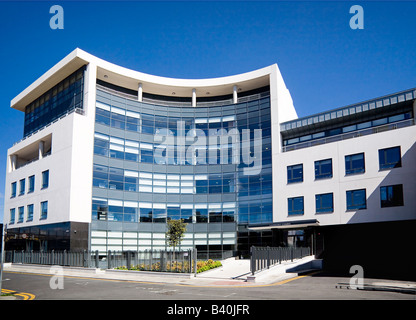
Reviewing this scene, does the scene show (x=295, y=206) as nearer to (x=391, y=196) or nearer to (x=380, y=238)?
(x=380, y=238)

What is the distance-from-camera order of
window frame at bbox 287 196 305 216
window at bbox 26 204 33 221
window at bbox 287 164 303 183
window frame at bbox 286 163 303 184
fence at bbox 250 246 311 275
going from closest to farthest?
fence at bbox 250 246 311 275 → window frame at bbox 287 196 305 216 → window at bbox 287 164 303 183 → window frame at bbox 286 163 303 184 → window at bbox 26 204 33 221

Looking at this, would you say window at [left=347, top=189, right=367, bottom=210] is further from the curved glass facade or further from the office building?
the curved glass facade

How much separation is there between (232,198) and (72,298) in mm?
30707

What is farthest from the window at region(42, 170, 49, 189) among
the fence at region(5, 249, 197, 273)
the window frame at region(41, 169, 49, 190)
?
the fence at region(5, 249, 197, 273)

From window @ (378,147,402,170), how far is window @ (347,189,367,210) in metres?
2.73

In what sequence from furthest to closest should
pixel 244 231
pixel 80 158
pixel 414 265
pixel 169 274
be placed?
pixel 244 231 < pixel 80 158 < pixel 414 265 < pixel 169 274

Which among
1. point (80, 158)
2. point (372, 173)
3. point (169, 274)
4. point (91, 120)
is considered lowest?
point (169, 274)

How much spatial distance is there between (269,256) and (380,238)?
37.2ft

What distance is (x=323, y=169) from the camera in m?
35.2

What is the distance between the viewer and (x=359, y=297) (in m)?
15.5

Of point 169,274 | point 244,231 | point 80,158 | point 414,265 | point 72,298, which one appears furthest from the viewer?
point 244,231

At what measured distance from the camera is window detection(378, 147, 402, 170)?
1207 inches

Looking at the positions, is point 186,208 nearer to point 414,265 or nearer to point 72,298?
point 414,265

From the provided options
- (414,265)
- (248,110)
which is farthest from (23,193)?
(414,265)
